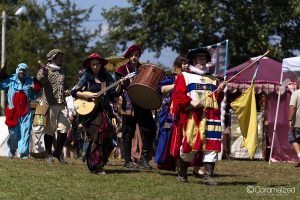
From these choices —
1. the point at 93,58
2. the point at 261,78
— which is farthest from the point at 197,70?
the point at 261,78

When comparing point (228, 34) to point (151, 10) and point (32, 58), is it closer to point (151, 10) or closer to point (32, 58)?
point (151, 10)

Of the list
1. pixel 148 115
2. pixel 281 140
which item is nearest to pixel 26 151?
pixel 148 115

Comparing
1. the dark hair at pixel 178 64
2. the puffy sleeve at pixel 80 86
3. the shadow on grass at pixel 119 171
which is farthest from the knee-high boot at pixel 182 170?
the puffy sleeve at pixel 80 86

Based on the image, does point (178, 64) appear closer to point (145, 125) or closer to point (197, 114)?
point (145, 125)

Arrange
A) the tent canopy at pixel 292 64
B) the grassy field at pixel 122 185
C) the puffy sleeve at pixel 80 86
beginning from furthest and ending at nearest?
the tent canopy at pixel 292 64 < the puffy sleeve at pixel 80 86 < the grassy field at pixel 122 185

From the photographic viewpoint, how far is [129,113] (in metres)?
12.6

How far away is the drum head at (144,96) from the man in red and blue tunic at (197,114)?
1.08m

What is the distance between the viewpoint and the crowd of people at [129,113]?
10.3m

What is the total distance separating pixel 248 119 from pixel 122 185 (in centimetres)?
213

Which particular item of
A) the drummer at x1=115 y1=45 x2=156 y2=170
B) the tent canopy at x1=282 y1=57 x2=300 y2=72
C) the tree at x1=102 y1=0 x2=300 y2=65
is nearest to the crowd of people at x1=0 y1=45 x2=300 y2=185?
the drummer at x1=115 y1=45 x2=156 y2=170

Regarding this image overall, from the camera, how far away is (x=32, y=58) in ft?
127

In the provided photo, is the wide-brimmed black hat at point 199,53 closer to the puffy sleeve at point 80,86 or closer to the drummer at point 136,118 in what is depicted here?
the puffy sleeve at point 80,86

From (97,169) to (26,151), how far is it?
10.5 ft

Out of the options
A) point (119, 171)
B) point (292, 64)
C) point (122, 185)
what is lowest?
point (122, 185)
